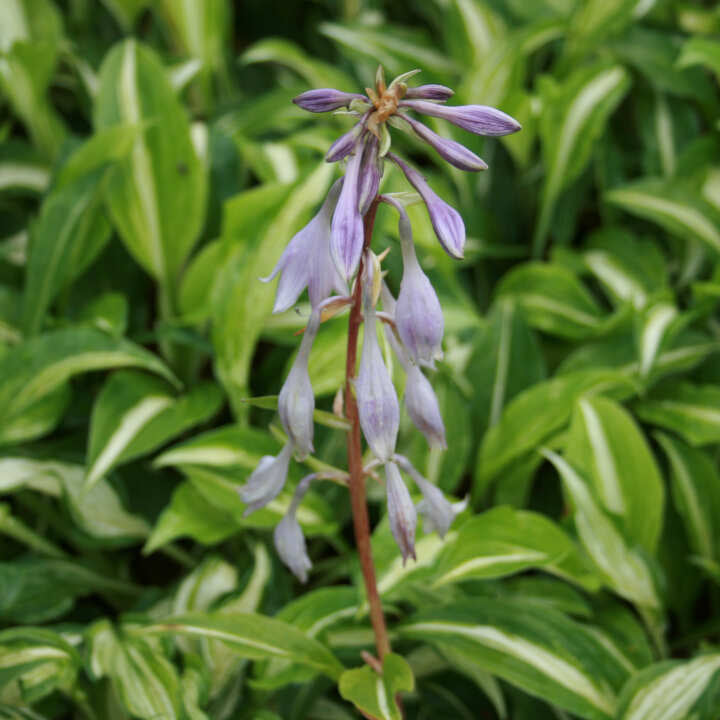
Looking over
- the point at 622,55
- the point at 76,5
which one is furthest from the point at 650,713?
the point at 76,5

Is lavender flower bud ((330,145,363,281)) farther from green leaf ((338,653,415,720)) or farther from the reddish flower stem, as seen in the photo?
green leaf ((338,653,415,720))

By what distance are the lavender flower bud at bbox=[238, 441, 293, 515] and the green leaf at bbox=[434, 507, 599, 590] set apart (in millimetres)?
373

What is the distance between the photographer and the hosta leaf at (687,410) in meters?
1.47

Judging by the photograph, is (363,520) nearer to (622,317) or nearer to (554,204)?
(622,317)

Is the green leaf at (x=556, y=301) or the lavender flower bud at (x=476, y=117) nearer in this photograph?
the lavender flower bud at (x=476, y=117)

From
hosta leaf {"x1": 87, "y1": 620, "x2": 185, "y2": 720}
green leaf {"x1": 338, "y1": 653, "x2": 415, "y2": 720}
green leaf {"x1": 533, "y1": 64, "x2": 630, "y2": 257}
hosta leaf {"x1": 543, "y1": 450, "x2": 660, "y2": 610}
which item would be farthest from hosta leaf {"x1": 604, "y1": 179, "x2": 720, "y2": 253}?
hosta leaf {"x1": 87, "y1": 620, "x2": 185, "y2": 720}

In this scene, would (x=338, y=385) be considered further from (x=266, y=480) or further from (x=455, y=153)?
(x=455, y=153)

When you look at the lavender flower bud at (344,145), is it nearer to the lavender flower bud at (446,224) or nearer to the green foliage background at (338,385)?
the lavender flower bud at (446,224)

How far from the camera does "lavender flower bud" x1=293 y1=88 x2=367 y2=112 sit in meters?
0.73

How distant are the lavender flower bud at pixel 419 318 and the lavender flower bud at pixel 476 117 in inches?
5.8

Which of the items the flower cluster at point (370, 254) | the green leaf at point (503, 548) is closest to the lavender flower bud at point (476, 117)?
the flower cluster at point (370, 254)

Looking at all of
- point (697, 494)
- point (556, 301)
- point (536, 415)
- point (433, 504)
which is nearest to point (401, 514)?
point (433, 504)

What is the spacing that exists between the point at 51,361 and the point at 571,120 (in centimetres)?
127

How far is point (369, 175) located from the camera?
73cm
